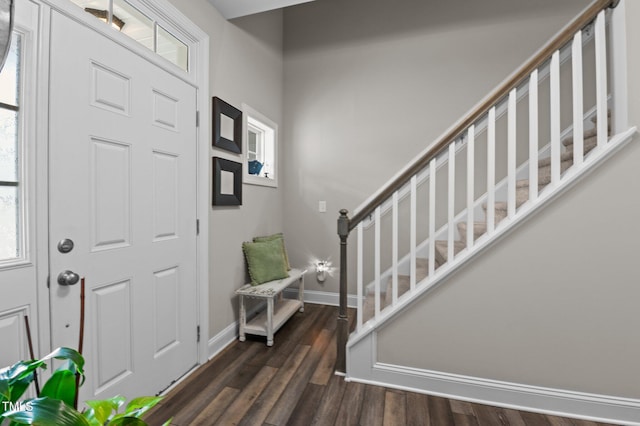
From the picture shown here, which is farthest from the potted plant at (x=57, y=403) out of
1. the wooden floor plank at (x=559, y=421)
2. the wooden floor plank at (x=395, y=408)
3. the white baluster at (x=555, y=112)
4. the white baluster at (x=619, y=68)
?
the white baluster at (x=619, y=68)

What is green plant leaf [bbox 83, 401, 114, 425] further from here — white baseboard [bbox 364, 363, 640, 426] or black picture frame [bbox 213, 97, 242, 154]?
black picture frame [bbox 213, 97, 242, 154]

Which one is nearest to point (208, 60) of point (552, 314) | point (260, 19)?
point (260, 19)

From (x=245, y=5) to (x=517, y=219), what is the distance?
7.51ft

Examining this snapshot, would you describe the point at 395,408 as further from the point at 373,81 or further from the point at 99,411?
the point at 373,81

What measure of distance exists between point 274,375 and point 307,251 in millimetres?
1503

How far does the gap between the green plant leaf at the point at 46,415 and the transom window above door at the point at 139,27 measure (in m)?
1.61

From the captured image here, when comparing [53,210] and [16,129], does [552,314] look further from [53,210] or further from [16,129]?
[16,129]

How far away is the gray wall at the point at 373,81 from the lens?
276 cm

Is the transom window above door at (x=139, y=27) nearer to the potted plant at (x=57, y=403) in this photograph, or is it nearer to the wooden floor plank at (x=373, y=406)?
the potted plant at (x=57, y=403)

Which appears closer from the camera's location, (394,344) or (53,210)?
(53,210)

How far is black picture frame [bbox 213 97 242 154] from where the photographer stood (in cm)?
213

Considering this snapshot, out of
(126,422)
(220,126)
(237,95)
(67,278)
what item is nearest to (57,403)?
(126,422)

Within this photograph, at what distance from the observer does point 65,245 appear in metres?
1.26

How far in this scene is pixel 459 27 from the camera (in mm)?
2830
